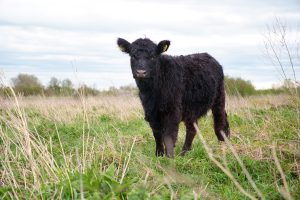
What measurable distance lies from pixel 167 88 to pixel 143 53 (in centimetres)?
81

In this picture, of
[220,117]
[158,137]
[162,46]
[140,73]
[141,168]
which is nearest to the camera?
[141,168]

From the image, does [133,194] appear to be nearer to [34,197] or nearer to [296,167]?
[34,197]

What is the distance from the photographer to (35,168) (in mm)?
4258

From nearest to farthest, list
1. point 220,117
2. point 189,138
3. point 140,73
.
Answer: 1. point 140,73
2. point 189,138
3. point 220,117

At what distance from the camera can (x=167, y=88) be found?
776 centimetres

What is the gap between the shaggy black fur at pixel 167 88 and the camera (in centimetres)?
761

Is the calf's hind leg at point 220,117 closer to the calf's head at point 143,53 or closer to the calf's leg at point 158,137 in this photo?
the calf's leg at point 158,137

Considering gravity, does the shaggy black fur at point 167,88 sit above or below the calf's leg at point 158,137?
above

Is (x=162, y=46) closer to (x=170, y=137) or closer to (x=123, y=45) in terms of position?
(x=123, y=45)

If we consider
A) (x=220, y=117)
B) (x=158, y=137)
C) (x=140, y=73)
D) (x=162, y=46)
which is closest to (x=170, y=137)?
(x=158, y=137)

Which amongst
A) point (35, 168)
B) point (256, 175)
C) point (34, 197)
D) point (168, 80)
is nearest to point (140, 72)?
point (168, 80)

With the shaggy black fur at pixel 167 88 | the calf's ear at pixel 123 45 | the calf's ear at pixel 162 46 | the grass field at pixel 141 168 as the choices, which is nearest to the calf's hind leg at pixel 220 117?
the grass field at pixel 141 168

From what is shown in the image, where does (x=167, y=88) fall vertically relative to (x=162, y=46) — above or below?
below

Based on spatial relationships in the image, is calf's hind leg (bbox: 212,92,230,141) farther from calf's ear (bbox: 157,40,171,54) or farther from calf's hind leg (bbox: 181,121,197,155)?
calf's ear (bbox: 157,40,171,54)
